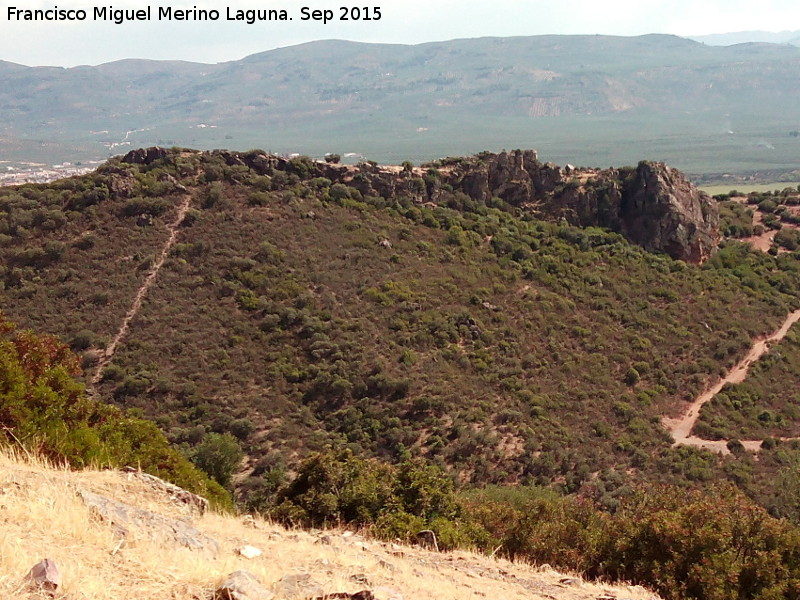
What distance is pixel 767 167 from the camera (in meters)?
143

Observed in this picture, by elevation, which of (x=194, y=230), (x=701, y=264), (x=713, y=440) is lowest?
(x=713, y=440)

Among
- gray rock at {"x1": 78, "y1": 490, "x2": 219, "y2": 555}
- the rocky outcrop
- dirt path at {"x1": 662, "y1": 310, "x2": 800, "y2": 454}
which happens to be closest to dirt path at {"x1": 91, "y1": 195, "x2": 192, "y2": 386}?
the rocky outcrop

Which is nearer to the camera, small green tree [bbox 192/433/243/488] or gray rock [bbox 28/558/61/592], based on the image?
gray rock [bbox 28/558/61/592]

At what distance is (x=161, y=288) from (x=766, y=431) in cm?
3280

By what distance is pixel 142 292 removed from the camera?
30.9 meters

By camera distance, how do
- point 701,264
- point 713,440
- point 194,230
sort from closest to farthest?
point 713,440, point 194,230, point 701,264

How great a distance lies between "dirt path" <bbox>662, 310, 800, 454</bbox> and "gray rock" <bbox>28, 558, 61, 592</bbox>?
95.4 ft

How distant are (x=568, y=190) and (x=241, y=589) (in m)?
44.3

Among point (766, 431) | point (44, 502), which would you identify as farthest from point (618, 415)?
point (44, 502)

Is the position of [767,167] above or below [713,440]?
above

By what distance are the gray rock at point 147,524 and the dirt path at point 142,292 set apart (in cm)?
2009

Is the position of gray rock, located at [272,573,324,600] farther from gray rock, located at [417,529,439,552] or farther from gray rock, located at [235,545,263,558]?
gray rock, located at [417,529,439,552]

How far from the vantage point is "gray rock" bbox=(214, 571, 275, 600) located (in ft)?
20.1

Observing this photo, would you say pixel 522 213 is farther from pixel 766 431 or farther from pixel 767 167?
pixel 767 167
